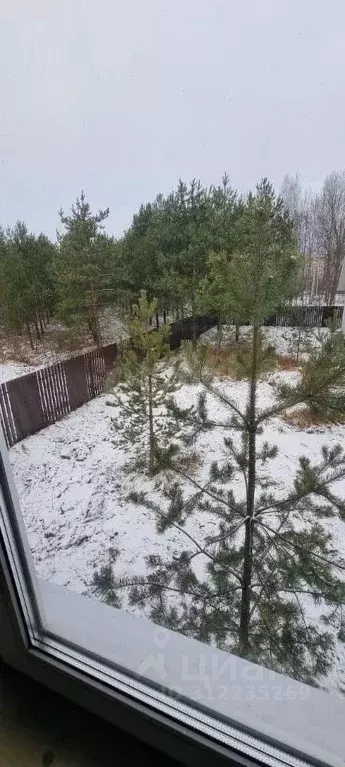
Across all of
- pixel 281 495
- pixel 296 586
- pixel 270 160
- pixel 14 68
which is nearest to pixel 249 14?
pixel 270 160

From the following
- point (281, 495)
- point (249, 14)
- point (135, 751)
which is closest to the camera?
point (135, 751)

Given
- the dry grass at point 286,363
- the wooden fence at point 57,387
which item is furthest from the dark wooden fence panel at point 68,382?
the dry grass at point 286,363

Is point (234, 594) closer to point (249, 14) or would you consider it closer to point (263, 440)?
point (263, 440)

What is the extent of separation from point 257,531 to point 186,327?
0.78 meters

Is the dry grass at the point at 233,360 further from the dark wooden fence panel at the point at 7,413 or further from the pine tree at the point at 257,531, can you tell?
the dark wooden fence panel at the point at 7,413

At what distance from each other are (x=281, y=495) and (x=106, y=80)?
1232 millimetres

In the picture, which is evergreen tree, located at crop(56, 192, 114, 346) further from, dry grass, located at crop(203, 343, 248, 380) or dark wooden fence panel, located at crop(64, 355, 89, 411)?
dry grass, located at crop(203, 343, 248, 380)

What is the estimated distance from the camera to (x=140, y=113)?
0.56 meters

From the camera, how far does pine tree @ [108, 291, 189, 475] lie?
122 centimetres

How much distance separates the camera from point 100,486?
1.44 meters

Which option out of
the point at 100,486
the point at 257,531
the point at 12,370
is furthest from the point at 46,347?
the point at 257,531

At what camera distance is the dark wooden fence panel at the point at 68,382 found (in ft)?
3.14

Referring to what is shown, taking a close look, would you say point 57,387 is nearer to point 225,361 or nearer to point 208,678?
point 225,361

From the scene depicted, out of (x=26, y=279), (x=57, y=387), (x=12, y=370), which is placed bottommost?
(x=57, y=387)
